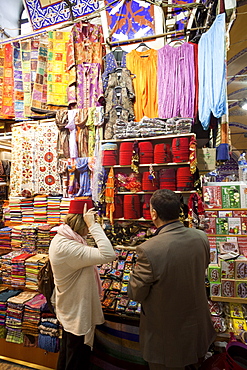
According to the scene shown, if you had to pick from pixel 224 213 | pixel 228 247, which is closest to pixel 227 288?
pixel 228 247

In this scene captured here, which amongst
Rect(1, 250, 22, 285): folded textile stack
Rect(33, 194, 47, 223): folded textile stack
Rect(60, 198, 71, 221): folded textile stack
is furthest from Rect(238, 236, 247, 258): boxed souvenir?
Rect(1, 250, 22, 285): folded textile stack

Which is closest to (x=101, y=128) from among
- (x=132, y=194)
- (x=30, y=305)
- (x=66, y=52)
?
(x=132, y=194)

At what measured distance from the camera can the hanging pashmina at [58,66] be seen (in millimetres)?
3588

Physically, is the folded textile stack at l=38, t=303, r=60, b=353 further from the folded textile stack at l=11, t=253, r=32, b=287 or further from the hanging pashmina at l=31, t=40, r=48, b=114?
the hanging pashmina at l=31, t=40, r=48, b=114

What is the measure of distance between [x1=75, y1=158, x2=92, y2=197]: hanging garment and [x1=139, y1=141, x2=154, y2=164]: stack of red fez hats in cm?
79

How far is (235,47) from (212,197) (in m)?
3.23

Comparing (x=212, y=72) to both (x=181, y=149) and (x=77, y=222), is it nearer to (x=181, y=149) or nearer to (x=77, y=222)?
(x=181, y=149)

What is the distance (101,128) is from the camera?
320 centimetres

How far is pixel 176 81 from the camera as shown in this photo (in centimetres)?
303

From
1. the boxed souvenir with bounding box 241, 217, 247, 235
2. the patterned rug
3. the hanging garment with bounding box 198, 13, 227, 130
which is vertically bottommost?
the patterned rug

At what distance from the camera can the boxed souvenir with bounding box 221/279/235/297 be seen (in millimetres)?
2064

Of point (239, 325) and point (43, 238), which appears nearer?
point (239, 325)

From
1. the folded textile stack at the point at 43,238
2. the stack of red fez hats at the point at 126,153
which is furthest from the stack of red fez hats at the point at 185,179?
the folded textile stack at the point at 43,238

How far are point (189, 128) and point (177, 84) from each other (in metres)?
0.68
